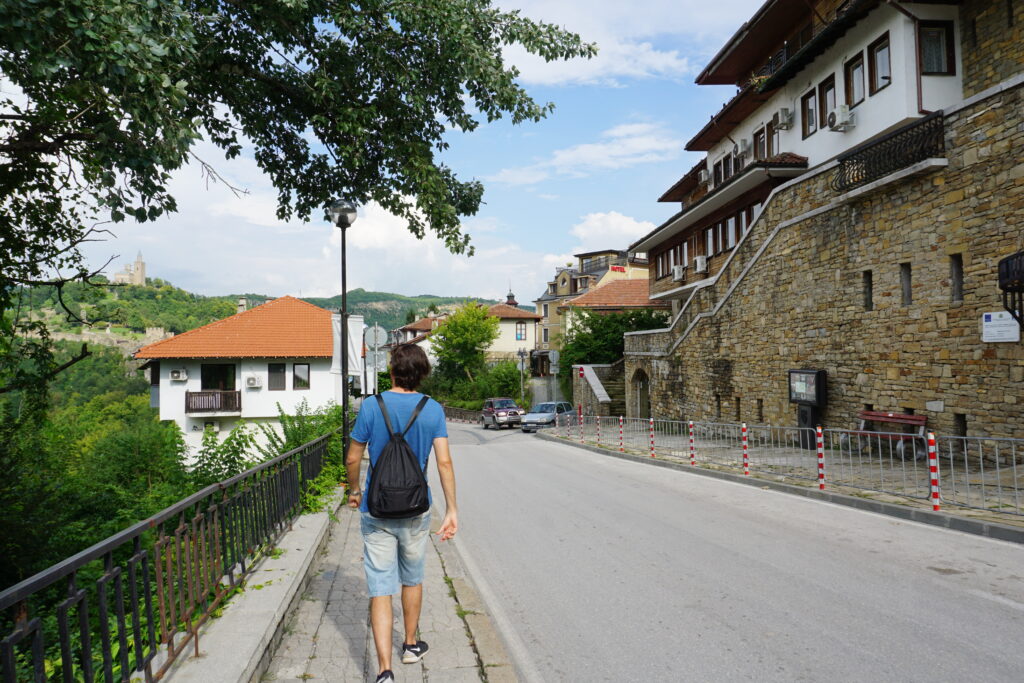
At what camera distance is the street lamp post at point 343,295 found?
385 inches

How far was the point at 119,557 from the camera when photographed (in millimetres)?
7973

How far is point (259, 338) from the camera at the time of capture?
139 feet

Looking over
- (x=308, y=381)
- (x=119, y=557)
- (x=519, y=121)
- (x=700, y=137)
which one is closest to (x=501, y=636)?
(x=119, y=557)

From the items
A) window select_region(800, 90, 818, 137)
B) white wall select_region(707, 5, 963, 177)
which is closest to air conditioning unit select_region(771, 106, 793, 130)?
white wall select_region(707, 5, 963, 177)

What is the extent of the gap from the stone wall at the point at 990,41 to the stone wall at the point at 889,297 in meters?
3.73

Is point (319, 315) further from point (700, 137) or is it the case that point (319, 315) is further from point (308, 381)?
point (700, 137)

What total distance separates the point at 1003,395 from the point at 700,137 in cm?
2187

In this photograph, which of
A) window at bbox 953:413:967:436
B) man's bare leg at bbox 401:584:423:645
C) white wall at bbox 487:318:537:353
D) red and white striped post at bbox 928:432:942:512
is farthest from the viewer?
white wall at bbox 487:318:537:353

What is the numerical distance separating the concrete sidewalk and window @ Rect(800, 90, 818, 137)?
20.3 meters

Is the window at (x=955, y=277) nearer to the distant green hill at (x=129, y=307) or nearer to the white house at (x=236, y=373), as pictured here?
the distant green hill at (x=129, y=307)

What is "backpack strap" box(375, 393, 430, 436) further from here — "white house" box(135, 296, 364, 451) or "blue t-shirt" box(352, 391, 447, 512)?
"white house" box(135, 296, 364, 451)

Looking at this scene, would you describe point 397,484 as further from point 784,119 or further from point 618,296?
point 618,296

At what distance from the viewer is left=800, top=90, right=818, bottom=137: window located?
2174 cm

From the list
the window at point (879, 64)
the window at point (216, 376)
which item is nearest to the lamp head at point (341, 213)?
the window at point (879, 64)
